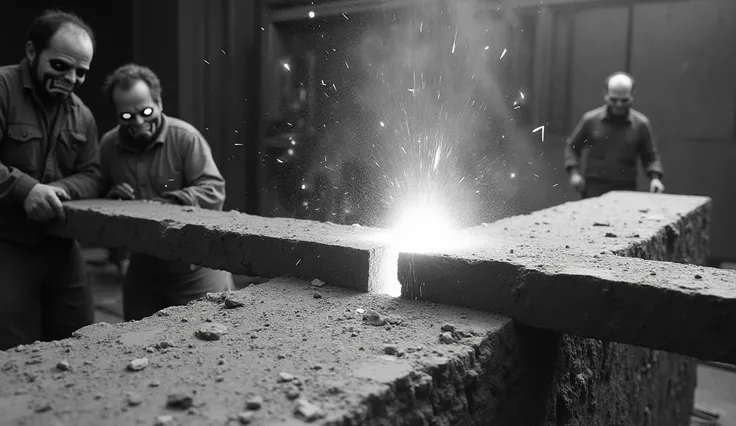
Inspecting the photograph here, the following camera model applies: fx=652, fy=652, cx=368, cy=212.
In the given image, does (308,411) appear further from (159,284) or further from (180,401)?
(159,284)

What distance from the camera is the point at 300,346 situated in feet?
5.38

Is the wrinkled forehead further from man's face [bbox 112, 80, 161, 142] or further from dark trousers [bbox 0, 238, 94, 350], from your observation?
dark trousers [bbox 0, 238, 94, 350]

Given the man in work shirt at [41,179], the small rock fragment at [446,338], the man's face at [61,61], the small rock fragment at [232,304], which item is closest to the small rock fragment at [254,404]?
the small rock fragment at [446,338]

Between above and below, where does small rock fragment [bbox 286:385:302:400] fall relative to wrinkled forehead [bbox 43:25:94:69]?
below

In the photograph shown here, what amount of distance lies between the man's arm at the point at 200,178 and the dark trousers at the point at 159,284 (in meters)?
0.34

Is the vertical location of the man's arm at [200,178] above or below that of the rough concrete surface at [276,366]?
above

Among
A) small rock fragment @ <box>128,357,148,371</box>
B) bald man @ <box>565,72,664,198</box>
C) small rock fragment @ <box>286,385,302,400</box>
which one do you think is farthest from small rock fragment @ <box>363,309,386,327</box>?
bald man @ <box>565,72,664,198</box>

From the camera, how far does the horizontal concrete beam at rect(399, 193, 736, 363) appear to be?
1639 millimetres

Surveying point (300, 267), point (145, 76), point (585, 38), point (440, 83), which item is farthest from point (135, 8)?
point (300, 267)

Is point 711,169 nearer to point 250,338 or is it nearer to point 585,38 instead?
point 585,38

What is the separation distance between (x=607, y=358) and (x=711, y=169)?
17.7 ft

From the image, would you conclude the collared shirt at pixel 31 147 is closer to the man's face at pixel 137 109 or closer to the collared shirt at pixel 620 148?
the man's face at pixel 137 109

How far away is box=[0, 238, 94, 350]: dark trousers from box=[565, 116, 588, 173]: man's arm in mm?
4334

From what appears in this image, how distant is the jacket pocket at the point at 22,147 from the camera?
311 cm
